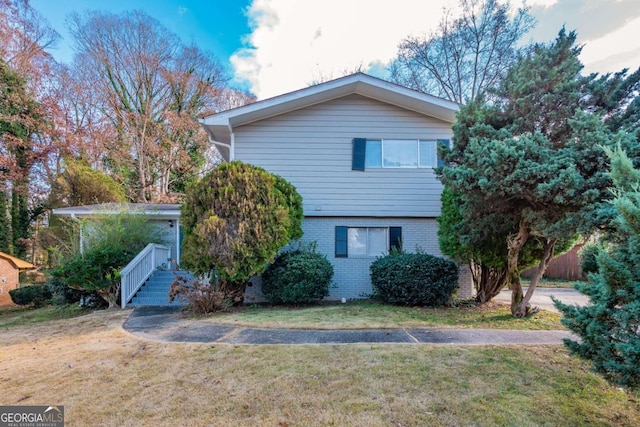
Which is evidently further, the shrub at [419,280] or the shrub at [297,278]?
the shrub at [297,278]

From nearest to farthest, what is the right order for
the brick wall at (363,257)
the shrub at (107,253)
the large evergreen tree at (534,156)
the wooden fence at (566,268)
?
the large evergreen tree at (534,156)
the shrub at (107,253)
the brick wall at (363,257)
the wooden fence at (566,268)

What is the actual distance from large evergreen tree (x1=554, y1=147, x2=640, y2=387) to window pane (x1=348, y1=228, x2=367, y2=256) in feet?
23.5

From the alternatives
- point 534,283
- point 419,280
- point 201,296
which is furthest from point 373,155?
point 201,296

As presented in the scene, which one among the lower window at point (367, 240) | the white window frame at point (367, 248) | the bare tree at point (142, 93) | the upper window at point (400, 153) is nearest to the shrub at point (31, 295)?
the bare tree at point (142, 93)

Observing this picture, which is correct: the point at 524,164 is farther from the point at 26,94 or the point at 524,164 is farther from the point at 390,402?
the point at 26,94

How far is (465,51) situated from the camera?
1891 cm

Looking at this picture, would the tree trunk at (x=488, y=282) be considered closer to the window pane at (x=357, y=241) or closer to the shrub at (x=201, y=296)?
the window pane at (x=357, y=241)

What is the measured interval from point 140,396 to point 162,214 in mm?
9114

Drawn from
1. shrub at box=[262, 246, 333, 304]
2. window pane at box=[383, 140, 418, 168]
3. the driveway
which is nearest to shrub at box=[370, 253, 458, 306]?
shrub at box=[262, 246, 333, 304]

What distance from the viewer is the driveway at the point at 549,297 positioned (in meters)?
9.27

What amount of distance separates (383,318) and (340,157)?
5.26 metres

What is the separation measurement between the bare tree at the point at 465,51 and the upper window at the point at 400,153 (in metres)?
9.55

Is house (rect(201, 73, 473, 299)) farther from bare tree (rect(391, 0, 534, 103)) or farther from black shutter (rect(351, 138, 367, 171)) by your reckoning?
bare tree (rect(391, 0, 534, 103))

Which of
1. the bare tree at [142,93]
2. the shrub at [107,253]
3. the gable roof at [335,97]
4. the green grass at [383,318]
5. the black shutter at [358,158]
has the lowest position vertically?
the green grass at [383,318]
